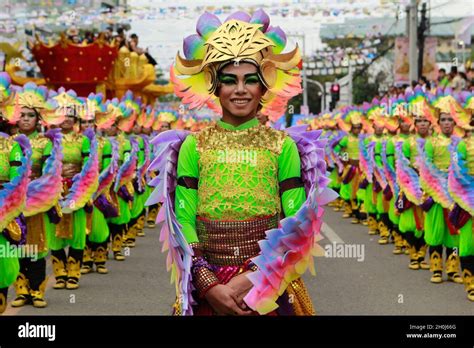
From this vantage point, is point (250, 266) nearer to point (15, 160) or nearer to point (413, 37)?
point (15, 160)

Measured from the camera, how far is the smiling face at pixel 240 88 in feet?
16.4

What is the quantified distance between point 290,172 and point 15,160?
3.98m

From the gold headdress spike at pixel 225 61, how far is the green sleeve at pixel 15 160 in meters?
3.38

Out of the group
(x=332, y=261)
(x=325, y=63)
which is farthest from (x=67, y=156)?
(x=325, y=63)

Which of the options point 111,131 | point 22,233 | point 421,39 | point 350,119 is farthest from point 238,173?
point 421,39

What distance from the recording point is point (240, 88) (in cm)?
498

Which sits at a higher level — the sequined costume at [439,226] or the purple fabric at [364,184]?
the sequined costume at [439,226]

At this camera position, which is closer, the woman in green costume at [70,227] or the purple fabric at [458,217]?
the purple fabric at [458,217]

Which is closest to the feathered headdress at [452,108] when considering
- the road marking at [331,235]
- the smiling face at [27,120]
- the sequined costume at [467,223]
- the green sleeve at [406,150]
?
the sequined costume at [467,223]

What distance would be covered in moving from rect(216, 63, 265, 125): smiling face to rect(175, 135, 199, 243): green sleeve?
262mm

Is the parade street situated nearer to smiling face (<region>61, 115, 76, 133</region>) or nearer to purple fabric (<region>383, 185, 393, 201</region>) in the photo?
purple fabric (<region>383, 185, 393, 201</region>)

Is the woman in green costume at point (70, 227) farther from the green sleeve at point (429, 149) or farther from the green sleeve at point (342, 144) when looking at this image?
the green sleeve at point (342, 144)

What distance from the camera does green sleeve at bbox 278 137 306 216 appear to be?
4945mm
